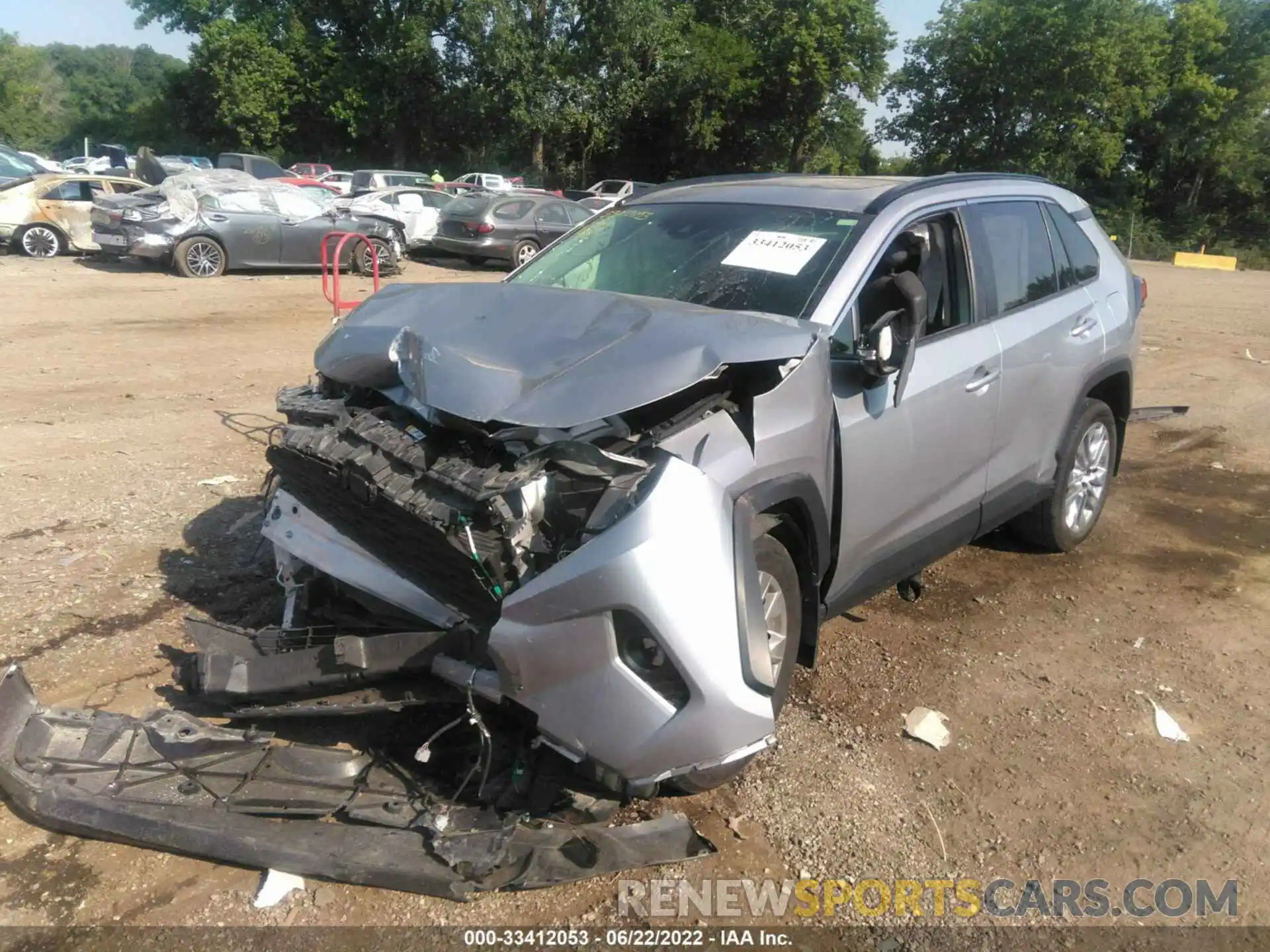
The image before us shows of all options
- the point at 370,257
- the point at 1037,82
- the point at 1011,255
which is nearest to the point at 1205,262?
the point at 1037,82

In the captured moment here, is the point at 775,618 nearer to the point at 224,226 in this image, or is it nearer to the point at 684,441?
the point at 684,441

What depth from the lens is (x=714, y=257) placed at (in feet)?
13.3

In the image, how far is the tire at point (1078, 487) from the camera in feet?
16.7

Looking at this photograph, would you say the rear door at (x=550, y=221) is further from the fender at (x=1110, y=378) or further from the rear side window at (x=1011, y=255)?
the rear side window at (x=1011, y=255)

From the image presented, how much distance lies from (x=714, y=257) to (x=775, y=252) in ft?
0.87

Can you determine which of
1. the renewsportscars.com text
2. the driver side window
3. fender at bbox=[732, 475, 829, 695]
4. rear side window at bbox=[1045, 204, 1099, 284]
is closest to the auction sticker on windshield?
the driver side window

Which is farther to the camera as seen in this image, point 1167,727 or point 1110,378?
point 1110,378

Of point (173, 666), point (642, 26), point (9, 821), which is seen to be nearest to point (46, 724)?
point (9, 821)

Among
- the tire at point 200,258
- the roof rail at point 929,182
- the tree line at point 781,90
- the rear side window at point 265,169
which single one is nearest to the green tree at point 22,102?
the tree line at point 781,90

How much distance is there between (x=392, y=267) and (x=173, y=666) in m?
14.8

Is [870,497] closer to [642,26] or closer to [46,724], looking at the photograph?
[46,724]

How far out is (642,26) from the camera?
39.8m

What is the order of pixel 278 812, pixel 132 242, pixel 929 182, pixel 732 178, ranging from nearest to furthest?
1. pixel 278 812
2. pixel 929 182
3. pixel 732 178
4. pixel 132 242

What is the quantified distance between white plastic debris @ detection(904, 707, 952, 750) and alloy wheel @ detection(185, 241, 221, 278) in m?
15.2
